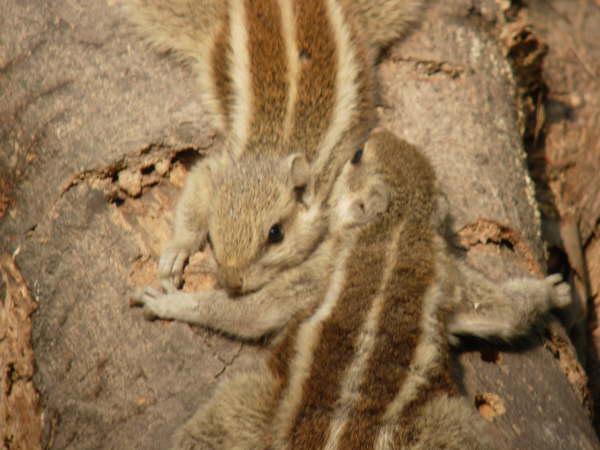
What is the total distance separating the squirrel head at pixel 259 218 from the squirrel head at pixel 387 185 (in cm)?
24

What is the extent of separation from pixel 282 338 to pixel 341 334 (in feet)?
1.26

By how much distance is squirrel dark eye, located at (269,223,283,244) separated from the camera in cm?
393

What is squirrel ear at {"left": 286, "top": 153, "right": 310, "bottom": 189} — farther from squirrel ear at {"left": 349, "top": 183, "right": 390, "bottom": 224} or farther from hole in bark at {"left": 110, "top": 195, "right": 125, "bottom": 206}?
Result: hole in bark at {"left": 110, "top": 195, "right": 125, "bottom": 206}

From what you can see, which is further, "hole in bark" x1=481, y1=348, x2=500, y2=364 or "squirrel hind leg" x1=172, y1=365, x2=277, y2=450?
"hole in bark" x1=481, y1=348, x2=500, y2=364

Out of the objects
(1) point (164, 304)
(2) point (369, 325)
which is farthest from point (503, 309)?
(1) point (164, 304)

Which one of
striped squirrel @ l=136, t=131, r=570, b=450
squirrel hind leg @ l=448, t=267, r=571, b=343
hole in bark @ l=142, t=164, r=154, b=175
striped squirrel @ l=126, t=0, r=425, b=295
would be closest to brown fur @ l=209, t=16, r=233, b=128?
striped squirrel @ l=126, t=0, r=425, b=295

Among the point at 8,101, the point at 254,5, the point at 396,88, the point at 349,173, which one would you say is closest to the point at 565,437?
the point at 349,173

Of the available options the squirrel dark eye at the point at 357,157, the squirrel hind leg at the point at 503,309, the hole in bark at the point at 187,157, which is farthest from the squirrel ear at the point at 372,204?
the hole in bark at the point at 187,157

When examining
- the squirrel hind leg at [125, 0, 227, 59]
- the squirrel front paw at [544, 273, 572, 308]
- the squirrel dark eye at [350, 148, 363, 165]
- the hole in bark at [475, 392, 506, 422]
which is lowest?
the squirrel front paw at [544, 273, 572, 308]

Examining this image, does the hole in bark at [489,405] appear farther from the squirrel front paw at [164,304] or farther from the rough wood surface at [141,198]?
the squirrel front paw at [164,304]

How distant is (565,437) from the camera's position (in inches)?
120

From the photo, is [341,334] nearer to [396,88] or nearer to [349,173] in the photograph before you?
[349,173]

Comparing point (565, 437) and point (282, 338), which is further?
point (282, 338)

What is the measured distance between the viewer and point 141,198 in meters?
3.55
